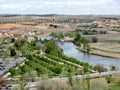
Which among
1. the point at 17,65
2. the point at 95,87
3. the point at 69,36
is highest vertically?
the point at 95,87

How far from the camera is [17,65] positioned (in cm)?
3188

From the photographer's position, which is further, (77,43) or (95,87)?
(77,43)

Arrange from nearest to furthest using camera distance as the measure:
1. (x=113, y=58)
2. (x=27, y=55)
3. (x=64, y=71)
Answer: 1. (x=64, y=71)
2. (x=27, y=55)
3. (x=113, y=58)

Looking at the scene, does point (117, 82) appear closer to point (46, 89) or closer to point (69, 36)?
point (46, 89)

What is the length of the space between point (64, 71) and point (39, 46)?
22.2 meters

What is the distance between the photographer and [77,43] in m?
63.2

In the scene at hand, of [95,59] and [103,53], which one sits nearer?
[95,59]

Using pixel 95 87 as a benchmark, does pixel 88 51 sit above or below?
below

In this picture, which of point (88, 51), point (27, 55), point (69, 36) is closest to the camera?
point (27, 55)

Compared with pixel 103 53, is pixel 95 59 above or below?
above

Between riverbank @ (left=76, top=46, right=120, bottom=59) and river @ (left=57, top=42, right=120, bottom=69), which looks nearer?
river @ (left=57, top=42, right=120, bottom=69)

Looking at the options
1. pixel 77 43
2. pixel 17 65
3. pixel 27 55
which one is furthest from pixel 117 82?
pixel 77 43

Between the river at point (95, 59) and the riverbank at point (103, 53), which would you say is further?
the riverbank at point (103, 53)

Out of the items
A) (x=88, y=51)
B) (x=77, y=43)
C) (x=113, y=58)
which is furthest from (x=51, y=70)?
(x=77, y=43)
